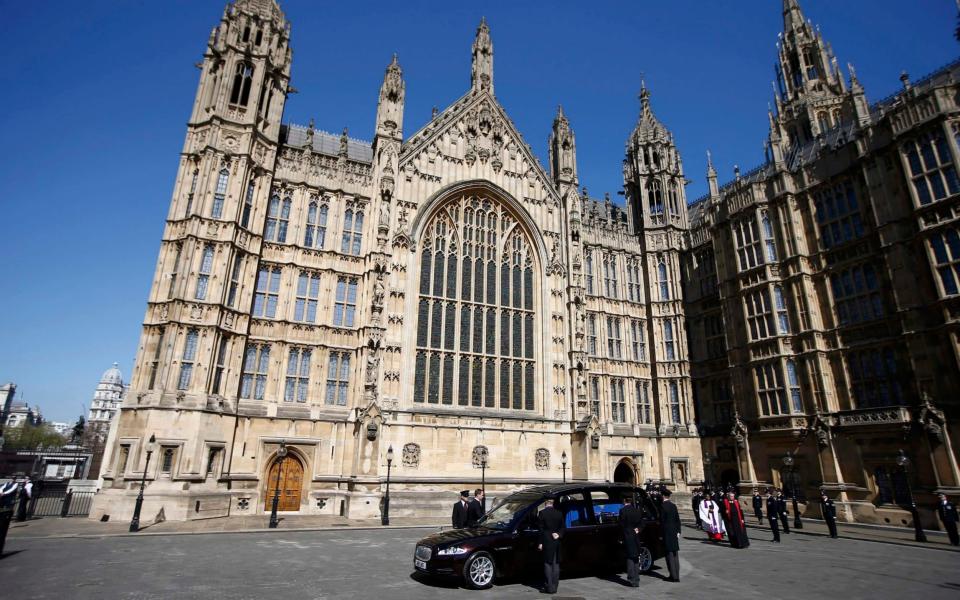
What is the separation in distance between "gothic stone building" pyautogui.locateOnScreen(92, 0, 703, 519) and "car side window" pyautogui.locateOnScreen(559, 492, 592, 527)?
15.6 meters

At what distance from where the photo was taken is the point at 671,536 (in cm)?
1162

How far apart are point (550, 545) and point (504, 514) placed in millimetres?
2008

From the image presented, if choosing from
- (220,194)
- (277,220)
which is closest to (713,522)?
(277,220)

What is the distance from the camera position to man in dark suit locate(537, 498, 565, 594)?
10.3m

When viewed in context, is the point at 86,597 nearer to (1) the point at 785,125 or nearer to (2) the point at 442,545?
(2) the point at 442,545

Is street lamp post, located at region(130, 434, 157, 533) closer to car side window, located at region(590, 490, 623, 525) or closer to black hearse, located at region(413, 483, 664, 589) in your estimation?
black hearse, located at region(413, 483, 664, 589)

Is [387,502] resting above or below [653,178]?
below

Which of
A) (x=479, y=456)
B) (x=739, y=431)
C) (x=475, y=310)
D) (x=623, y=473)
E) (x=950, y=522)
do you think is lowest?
(x=950, y=522)

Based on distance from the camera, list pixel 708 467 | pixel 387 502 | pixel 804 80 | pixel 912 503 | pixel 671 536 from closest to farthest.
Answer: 1. pixel 671 536
2. pixel 912 503
3. pixel 387 502
4. pixel 708 467
5. pixel 804 80

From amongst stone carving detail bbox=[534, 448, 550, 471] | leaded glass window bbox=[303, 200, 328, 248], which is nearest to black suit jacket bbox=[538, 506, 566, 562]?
stone carving detail bbox=[534, 448, 550, 471]

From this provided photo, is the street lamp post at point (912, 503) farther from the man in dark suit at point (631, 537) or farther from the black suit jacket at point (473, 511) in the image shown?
the black suit jacket at point (473, 511)

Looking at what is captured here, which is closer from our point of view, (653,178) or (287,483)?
(287,483)

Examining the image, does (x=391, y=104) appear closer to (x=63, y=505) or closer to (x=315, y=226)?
(x=315, y=226)

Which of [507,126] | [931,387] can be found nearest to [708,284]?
[931,387]
